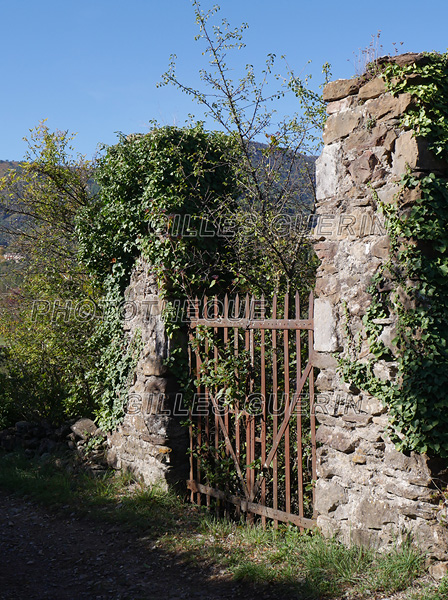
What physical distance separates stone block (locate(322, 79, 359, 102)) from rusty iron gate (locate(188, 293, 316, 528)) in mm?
1556

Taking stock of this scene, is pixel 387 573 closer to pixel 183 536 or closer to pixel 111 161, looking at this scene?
pixel 183 536

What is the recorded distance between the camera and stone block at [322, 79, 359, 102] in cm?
383

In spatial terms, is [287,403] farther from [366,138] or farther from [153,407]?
[366,138]

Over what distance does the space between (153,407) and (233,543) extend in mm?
1629

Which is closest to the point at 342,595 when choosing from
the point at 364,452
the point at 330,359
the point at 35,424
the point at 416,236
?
the point at 364,452

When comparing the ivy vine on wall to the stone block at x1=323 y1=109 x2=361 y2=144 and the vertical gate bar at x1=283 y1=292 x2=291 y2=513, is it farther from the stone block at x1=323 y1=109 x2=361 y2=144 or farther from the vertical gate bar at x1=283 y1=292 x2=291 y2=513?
the vertical gate bar at x1=283 y1=292 x2=291 y2=513

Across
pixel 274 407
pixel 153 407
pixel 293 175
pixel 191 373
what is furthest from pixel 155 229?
pixel 274 407

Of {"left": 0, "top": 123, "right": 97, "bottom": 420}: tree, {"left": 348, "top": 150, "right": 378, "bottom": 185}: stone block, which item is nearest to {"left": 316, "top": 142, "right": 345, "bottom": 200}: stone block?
{"left": 348, "top": 150, "right": 378, "bottom": 185}: stone block

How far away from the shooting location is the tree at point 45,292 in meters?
7.75

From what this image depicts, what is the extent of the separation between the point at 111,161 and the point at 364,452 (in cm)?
425

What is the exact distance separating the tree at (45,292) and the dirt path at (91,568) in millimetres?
2503

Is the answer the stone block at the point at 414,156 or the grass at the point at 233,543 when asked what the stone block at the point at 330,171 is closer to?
the stone block at the point at 414,156

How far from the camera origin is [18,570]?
4332mm

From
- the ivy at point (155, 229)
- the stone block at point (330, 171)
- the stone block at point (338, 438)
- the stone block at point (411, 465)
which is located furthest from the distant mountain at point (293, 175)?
the stone block at point (411, 465)
